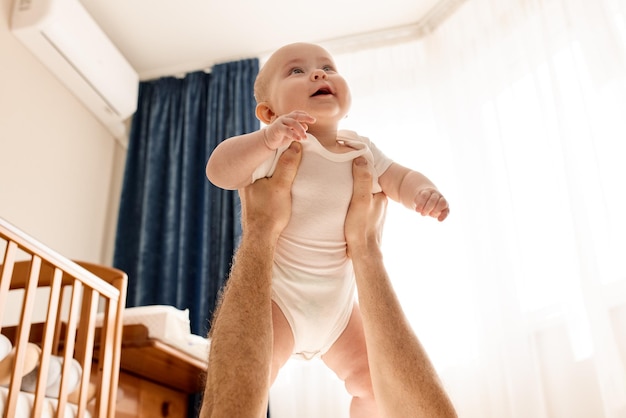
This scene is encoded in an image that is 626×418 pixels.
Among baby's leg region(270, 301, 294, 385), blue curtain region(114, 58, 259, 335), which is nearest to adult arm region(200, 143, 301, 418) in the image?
baby's leg region(270, 301, 294, 385)

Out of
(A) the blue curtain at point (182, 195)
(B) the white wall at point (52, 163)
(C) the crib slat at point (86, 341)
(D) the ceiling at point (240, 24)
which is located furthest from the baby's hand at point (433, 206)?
(D) the ceiling at point (240, 24)

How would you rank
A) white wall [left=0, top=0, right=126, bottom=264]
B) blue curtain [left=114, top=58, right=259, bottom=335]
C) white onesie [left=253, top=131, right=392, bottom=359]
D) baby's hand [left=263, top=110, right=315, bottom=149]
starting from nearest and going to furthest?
baby's hand [left=263, top=110, right=315, bottom=149]
white onesie [left=253, top=131, right=392, bottom=359]
white wall [left=0, top=0, right=126, bottom=264]
blue curtain [left=114, top=58, right=259, bottom=335]

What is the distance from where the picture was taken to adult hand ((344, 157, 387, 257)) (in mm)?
1138

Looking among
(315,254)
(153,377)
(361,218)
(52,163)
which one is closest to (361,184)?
(361,218)

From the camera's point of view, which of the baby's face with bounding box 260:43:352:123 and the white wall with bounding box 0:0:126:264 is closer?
the baby's face with bounding box 260:43:352:123

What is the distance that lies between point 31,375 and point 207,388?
31.4 inches

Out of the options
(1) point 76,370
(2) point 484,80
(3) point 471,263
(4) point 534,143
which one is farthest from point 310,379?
(2) point 484,80

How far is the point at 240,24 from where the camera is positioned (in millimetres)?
2914

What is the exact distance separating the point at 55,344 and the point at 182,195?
1134mm

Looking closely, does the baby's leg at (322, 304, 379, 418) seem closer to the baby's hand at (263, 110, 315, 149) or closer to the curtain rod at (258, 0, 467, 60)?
the baby's hand at (263, 110, 315, 149)

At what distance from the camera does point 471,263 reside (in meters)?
2.29

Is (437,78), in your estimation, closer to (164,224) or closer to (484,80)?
(484,80)

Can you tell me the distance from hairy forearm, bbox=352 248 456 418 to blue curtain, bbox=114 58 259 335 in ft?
5.23

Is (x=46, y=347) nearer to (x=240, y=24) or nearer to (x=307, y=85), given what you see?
(x=307, y=85)
